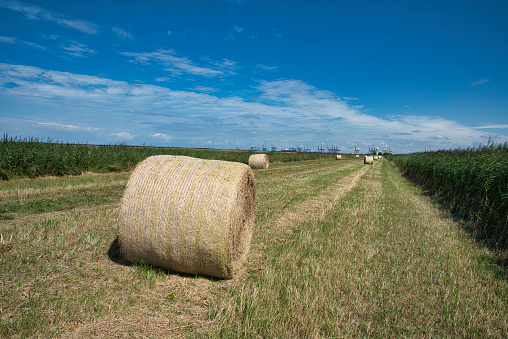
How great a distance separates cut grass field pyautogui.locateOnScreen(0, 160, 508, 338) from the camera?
3219 millimetres

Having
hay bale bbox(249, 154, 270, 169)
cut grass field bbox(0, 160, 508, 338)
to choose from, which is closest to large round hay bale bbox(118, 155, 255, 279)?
cut grass field bbox(0, 160, 508, 338)

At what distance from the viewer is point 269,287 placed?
12.9 feet

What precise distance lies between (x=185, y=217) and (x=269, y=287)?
168 centimetres

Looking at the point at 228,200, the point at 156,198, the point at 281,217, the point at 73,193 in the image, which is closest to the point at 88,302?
the point at 156,198

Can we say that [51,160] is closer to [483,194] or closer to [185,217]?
[185,217]

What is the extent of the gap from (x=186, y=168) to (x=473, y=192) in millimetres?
9923

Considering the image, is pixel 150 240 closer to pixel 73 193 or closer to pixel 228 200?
pixel 228 200

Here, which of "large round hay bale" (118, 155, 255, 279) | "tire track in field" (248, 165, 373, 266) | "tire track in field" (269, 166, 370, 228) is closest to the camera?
"large round hay bale" (118, 155, 255, 279)

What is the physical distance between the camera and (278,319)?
10.7ft

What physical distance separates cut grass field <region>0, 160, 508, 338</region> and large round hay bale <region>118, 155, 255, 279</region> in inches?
12.5

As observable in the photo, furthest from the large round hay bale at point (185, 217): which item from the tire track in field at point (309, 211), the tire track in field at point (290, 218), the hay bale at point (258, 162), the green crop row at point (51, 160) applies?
the hay bale at point (258, 162)

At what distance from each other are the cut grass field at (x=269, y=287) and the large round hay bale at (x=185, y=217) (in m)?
0.32

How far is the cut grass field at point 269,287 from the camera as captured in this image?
10.6ft

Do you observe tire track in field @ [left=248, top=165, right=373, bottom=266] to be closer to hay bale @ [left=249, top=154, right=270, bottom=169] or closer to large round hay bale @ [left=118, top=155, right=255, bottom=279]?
large round hay bale @ [left=118, top=155, right=255, bottom=279]
